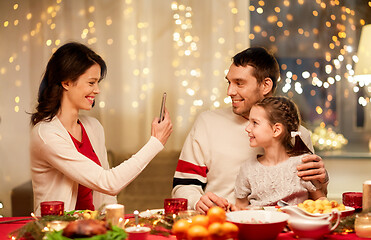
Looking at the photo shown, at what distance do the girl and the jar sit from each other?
1.76ft

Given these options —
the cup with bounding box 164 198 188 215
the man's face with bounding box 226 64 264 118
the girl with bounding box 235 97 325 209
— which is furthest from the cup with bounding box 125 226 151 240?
the man's face with bounding box 226 64 264 118

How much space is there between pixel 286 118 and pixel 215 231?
1.07m

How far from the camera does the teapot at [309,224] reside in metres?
1.41

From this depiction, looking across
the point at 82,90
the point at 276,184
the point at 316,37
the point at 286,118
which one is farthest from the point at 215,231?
the point at 316,37

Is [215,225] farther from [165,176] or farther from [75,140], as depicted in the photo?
[165,176]

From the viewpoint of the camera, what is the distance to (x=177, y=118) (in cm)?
357

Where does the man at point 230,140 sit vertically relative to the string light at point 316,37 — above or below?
below

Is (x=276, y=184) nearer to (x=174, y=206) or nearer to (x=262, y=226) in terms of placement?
(x=174, y=206)

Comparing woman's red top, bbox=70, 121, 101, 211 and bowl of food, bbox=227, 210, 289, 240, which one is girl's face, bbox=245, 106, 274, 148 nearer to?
bowl of food, bbox=227, 210, 289, 240

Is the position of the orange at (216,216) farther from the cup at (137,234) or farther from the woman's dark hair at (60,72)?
the woman's dark hair at (60,72)

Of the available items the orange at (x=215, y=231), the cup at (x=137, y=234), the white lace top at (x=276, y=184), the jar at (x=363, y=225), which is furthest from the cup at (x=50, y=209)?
the jar at (x=363, y=225)

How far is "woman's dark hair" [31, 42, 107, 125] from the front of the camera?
229 cm

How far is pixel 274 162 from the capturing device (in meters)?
2.16

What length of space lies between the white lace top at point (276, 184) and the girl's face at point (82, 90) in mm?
863
